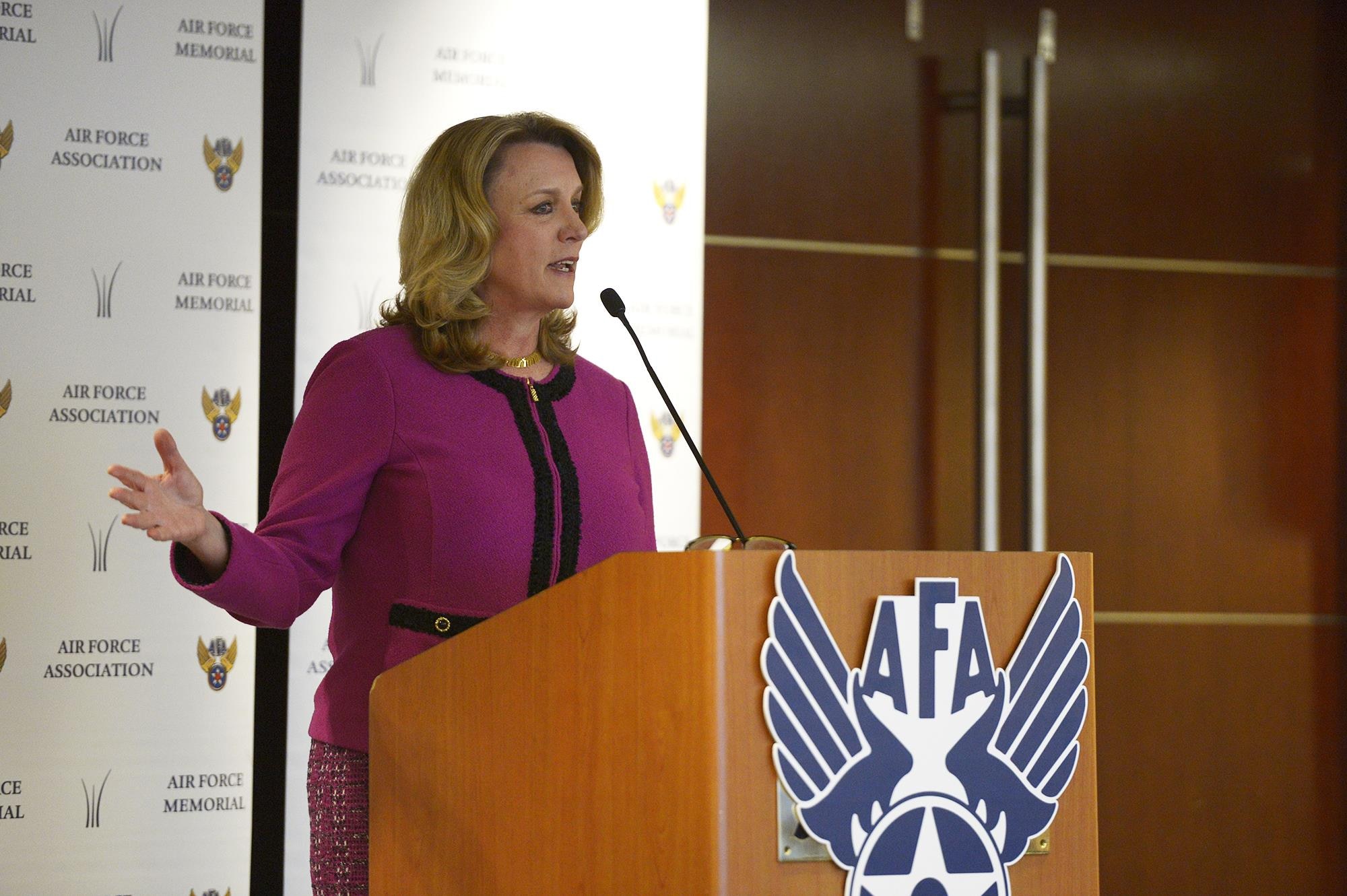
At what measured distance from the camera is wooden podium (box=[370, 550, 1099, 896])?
1211mm

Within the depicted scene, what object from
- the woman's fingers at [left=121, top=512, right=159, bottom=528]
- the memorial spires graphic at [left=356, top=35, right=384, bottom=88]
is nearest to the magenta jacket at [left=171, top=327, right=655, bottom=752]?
the woman's fingers at [left=121, top=512, right=159, bottom=528]

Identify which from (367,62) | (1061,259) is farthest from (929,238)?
(367,62)

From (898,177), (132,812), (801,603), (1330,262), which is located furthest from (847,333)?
(801,603)

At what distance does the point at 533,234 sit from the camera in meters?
1.92

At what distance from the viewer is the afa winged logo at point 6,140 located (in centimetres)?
293

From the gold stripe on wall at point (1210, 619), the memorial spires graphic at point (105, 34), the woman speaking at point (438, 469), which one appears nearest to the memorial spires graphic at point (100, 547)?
the memorial spires graphic at point (105, 34)

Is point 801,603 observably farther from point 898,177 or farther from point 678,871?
point 898,177

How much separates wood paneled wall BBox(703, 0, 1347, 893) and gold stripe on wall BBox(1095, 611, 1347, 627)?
0.01 meters

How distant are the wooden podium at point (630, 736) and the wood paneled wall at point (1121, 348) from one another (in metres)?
2.49

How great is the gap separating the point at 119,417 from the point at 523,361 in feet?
4.66

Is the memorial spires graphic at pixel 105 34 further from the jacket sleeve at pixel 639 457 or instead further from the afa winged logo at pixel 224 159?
the jacket sleeve at pixel 639 457

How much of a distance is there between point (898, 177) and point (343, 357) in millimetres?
2615

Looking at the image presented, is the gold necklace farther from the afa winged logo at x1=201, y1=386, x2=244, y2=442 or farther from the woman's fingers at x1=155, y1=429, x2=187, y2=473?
the afa winged logo at x1=201, y1=386, x2=244, y2=442

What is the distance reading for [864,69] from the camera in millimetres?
4039
